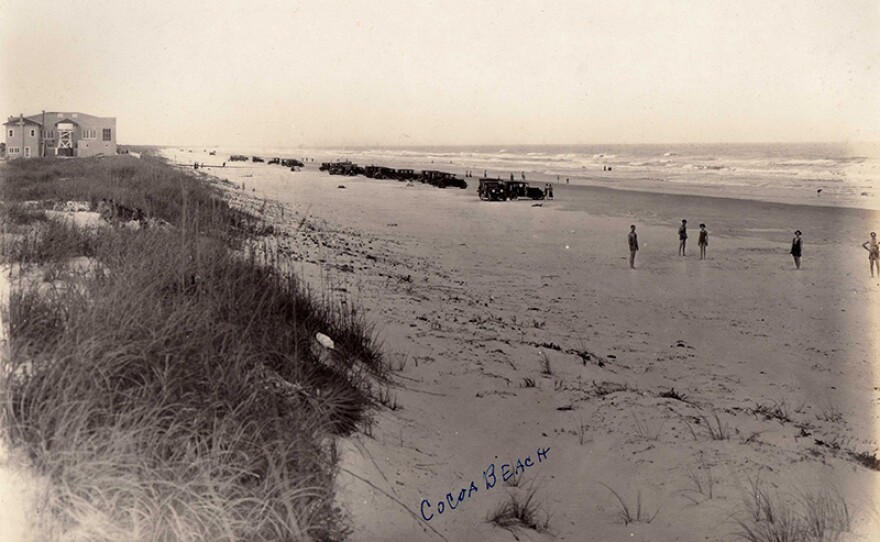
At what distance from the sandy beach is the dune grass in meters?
0.44

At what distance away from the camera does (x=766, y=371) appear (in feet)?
23.7

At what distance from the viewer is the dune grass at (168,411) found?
245cm

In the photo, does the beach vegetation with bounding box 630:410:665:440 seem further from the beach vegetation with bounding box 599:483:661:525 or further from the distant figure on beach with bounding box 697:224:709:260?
the distant figure on beach with bounding box 697:224:709:260

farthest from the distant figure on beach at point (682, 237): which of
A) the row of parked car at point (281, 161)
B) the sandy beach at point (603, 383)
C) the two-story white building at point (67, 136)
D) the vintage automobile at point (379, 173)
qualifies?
the row of parked car at point (281, 161)

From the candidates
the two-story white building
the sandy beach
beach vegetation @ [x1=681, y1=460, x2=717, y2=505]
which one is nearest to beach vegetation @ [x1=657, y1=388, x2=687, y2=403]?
the sandy beach

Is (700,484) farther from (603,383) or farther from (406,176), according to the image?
(406,176)

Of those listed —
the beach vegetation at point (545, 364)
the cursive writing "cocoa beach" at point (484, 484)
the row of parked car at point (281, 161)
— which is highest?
the row of parked car at point (281, 161)

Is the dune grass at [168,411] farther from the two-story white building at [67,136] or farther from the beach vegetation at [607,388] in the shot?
the two-story white building at [67,136]

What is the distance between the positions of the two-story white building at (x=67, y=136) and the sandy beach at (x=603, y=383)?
922 centimetres

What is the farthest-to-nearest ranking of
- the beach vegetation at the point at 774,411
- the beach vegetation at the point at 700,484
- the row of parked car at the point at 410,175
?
the row of parked car at the point at 410,175
the beach vegetation at the point at 774,411
the beach vegetation at the point at 700,484

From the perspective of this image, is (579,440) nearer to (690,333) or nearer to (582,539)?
(582,539)

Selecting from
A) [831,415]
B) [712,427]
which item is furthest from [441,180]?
[712,427]

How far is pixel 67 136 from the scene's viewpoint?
21.2 metres

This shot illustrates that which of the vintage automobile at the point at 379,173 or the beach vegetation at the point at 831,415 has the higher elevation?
the vintage automobile at the point at 379,173
